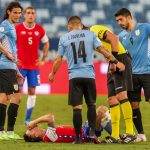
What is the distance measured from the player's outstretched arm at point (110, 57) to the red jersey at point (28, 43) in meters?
4.06

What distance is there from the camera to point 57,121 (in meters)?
13.1

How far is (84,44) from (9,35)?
4.75ft

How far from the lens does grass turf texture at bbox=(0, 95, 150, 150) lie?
8172mm

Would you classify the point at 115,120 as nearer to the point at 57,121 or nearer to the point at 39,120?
the point at 39,120

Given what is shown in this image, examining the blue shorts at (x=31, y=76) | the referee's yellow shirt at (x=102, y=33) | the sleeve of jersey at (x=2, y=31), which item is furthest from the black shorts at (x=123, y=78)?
the blue shorts at (x=31, y=76)

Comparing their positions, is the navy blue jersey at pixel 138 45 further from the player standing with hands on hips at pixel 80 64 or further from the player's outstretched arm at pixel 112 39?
the player standing with hands on hips at pixel 80 64

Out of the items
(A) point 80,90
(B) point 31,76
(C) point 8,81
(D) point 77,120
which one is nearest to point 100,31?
(A) point 80,90

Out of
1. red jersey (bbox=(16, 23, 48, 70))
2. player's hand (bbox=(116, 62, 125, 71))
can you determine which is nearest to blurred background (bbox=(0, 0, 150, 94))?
red jersey (bbox=(16, 23, 48, 70))

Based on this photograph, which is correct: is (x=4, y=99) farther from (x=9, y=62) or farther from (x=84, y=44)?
(x=84, y=44)

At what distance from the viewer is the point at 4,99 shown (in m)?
9.71

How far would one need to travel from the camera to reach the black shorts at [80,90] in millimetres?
8742

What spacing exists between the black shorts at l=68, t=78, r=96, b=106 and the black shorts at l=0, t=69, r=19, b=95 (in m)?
1.24

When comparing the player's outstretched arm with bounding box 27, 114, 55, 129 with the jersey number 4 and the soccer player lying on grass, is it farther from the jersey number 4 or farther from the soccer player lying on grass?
the jersey number 4

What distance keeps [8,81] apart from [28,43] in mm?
3306
